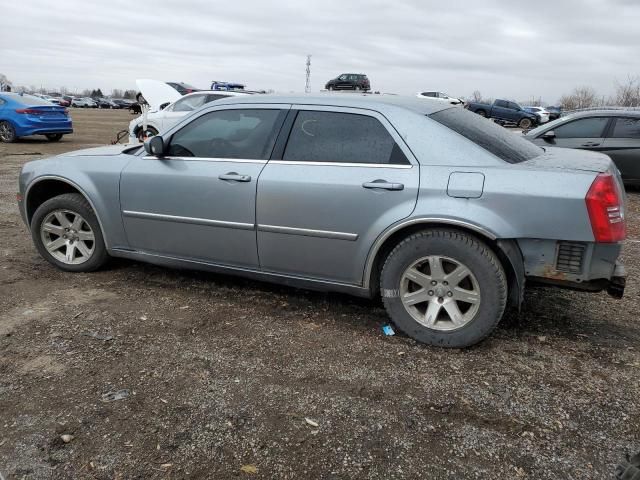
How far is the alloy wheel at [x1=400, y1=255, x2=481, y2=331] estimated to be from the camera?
3225mm

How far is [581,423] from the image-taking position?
8.46 ft

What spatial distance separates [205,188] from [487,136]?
1981 millimetres

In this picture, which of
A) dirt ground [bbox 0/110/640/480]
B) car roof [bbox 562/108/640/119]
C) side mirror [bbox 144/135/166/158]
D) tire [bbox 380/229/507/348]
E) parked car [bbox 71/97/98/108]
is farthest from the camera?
parked car [bbox 71/97/98/108]

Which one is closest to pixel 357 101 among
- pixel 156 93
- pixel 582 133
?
pixel 582 133

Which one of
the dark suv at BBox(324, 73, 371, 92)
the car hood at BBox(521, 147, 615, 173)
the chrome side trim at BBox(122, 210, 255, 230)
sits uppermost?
the dark suv at BBox(324, 73, 371, 92)

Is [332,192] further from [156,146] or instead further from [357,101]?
[156,146]

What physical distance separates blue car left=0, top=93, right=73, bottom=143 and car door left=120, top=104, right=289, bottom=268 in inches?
501

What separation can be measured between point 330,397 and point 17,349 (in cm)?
196

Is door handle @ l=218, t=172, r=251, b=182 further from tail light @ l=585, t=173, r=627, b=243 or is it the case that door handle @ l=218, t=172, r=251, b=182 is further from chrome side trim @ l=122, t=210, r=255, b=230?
tail light @ l=585, t=173, r=627, b=243

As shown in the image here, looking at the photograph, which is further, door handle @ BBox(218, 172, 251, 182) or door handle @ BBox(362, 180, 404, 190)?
door handle @ BBox(218, 172, 251, 182)

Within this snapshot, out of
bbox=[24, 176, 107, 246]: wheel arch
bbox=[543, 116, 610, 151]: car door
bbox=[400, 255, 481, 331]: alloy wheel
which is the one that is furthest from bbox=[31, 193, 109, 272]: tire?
bbox=[543, 116, 610, 151]: car door

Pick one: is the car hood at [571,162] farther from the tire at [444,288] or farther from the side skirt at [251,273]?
the side skirt at [251,273]

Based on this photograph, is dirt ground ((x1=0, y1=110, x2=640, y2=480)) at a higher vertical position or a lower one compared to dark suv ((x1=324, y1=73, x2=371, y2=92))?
lower

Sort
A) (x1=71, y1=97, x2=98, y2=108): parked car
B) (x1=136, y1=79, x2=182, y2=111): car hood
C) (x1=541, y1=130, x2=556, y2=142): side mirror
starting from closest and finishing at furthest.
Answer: (x1=541, y1=130, x2=556, y2=142): side mirror → (x1=136, y1=79, x2=182, y2=111): car hood → (x1=71, y1=97, x2=98, y2=108): parked car
